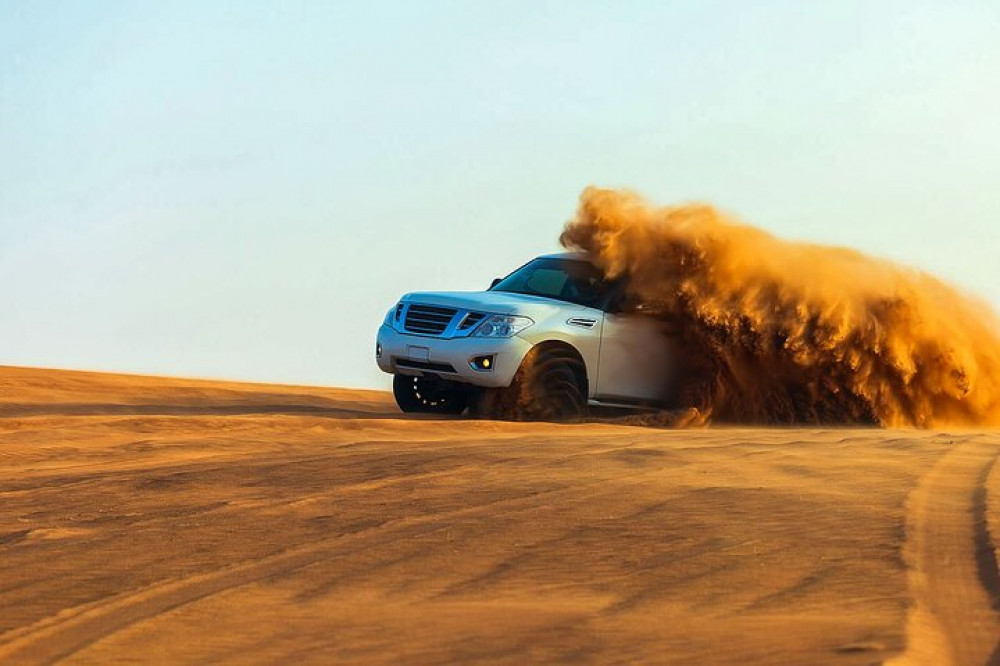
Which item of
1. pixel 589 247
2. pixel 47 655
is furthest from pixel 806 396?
pixel 47 655

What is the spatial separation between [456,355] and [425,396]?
1715mm

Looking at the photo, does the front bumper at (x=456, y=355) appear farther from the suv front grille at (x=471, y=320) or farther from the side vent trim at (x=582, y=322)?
the side vent trim at (x=582, y=322)

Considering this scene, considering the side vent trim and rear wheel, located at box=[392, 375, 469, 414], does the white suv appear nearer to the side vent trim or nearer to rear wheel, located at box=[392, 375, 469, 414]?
the side vent trim

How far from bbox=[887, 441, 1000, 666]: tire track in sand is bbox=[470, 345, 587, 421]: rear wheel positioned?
4.64 m

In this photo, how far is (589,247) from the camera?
51.2ft

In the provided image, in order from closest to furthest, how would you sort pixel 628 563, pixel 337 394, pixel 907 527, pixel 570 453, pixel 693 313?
1. pixel 628 563
2. pixel 907 527
3. pixel 570 453
4. pixel 693 313
5. pixel 337 394

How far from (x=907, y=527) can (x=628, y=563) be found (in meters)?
1.69

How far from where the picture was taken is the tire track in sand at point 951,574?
518 centimetres

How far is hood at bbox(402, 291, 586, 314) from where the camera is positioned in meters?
14.1

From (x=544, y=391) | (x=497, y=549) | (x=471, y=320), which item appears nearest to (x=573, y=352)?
(x=544, y=391)

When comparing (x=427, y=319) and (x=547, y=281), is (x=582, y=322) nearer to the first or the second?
(x=547, y=281)

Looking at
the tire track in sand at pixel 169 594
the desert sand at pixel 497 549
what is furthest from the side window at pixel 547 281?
the tire track in sand at pixel 169 594

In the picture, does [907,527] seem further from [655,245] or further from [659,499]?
[655,245]

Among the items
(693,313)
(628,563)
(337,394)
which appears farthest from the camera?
(337,394)
